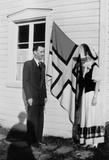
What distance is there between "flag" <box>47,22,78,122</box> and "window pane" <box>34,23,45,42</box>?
1267 millimetres

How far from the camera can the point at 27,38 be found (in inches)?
423

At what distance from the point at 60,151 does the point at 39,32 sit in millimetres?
3622

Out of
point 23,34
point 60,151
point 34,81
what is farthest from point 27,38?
point 60,151

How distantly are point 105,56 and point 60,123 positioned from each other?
2135 mm

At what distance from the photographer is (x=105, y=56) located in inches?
347

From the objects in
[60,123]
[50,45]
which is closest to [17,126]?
[60,123]

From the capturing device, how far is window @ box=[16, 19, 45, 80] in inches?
409

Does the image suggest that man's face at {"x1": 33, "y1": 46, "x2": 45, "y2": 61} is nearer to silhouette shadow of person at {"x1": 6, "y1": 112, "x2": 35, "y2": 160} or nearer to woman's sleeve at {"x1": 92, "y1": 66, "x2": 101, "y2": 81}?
woman's sleeve at {"x1": 92, "y1": 66, "x2": 101, "y2": 81}

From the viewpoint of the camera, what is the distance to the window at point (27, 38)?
34.1ft

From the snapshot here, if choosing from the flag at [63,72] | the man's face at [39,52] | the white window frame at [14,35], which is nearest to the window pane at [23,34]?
the white window frame at [14,35]

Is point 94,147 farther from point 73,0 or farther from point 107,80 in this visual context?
point 73,0

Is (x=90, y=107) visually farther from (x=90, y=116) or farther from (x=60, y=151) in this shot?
(x=60, y=151)

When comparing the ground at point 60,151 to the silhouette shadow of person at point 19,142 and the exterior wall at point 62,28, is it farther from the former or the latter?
the exterior wall at point 62,28

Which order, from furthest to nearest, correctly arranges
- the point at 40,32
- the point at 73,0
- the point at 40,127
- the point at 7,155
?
1. the point at 40,32
2. the point at 73,0
3. the point at 40,127
4. the point at 7,155
